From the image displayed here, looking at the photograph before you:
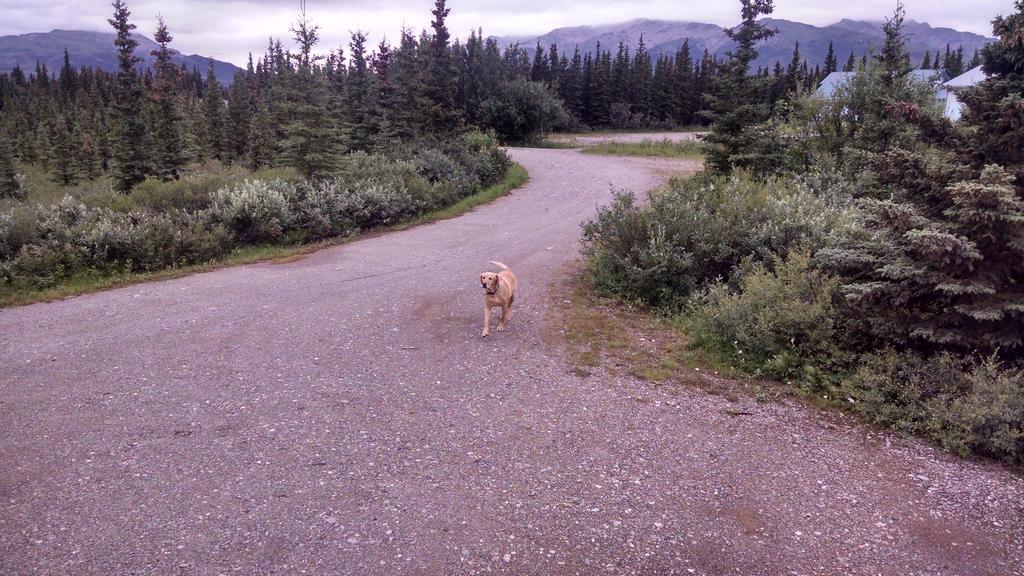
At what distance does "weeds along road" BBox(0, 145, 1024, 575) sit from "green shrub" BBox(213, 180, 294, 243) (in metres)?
4.89

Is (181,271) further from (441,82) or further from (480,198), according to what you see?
(441,82)

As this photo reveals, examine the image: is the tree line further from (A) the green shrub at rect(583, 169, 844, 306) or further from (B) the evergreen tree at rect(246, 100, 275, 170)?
(A) the green shrub at rect(583, 169, 844, 306)

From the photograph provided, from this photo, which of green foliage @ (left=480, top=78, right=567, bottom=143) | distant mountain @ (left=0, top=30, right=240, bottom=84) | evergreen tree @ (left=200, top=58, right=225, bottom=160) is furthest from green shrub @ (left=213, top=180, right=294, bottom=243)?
distant mountain @ (left=0, top=30, right=240, bottom=84)

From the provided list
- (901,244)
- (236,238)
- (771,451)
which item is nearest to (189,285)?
(236,238)

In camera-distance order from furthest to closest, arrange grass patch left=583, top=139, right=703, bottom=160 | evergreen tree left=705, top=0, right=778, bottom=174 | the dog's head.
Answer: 1. grass patch left=583, top=139, right=703, bottom=160
2. evergreen tree left=705, top=0, right=778, bottom=174
3. the dog's head

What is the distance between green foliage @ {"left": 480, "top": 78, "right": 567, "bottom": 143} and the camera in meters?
36.9

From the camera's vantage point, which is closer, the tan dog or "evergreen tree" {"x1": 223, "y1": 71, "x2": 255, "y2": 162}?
the tan dog

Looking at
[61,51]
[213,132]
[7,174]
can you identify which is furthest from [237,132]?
[61,51]

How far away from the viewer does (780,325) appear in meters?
6.35

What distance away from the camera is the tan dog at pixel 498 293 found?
6914 mm

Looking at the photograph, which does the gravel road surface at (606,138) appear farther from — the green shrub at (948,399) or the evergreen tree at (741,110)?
the green shrub at (948,399)

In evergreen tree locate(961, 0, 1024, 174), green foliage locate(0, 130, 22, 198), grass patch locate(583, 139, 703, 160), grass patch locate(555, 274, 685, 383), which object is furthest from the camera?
grass patch locate(583, 139, 703, 160)

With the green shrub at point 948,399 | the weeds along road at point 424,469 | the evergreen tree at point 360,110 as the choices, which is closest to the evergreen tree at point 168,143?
the evergreen tree at point 360,110

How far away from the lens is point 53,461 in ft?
14.6
